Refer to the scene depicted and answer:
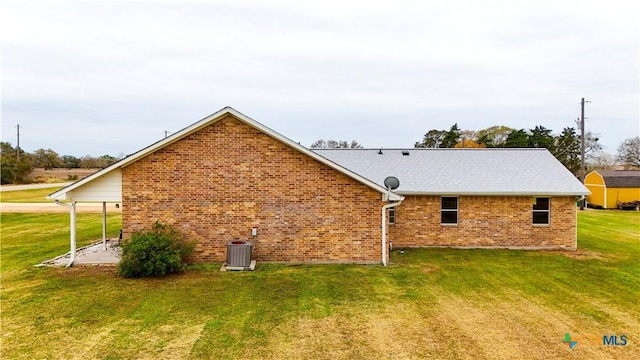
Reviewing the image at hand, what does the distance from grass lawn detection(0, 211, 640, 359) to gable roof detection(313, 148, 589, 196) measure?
10.1 ft

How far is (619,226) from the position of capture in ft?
73.3

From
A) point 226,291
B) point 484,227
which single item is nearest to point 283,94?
point 484,227

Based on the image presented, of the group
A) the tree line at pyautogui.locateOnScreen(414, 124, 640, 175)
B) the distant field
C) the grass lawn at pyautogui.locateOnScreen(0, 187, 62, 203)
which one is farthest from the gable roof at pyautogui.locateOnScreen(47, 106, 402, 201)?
the distant field

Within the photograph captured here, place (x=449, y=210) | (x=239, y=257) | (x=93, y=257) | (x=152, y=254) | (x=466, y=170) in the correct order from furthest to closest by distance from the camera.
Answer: (x=466, y=170)
(x=449, y=210)
(x=93, y=257)
(x=239, y=257)
(x=152, y=254)

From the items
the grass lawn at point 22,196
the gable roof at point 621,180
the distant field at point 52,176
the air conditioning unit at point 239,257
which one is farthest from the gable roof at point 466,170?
the distant field at point 52,176

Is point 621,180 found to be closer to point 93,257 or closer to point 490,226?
point 490,226

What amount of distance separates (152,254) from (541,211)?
49.6 ft

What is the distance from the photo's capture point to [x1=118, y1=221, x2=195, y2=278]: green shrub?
11.2 metres

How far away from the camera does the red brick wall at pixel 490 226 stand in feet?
52.1

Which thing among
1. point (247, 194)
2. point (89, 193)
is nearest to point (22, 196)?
point (89, 193)

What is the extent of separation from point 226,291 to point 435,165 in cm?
1197

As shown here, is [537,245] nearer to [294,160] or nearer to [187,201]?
[294,160]

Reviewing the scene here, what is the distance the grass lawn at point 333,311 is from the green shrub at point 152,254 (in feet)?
1.20

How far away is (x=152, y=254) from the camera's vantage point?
11383 millimetres
